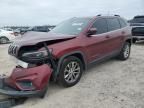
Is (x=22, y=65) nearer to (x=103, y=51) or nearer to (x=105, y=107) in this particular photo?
(x=105, y=107)

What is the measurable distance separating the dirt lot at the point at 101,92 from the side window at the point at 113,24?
4.43ft

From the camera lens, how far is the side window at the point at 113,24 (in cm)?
616

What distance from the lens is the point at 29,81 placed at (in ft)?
12.6

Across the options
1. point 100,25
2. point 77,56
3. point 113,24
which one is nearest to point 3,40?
point 113,24

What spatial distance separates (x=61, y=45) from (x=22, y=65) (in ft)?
3.15

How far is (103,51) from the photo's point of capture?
5703mm

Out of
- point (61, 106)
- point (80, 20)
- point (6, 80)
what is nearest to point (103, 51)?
point (80, 20)

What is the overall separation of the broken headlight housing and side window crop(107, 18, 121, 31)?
2803mm

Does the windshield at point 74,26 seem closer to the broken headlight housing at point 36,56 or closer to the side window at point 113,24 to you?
the side window at point 113,24

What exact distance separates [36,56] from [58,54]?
0.49 m

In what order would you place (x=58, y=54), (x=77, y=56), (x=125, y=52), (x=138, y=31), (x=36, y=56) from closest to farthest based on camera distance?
(x=36, y=56), (x=58, y=54), (x=77, y=56), (x=125, y=52), (x=138, y=31)

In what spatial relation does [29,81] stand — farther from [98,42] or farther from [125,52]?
[125,52]

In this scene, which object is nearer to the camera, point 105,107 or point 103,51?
point 105,107

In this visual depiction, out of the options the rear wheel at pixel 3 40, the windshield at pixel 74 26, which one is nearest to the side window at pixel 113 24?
the windshield at pixel 74 26
